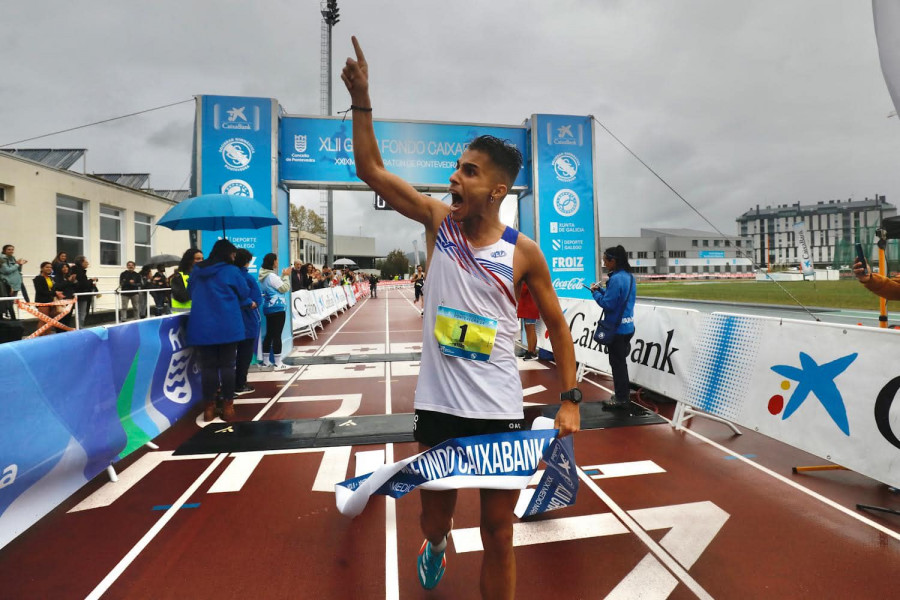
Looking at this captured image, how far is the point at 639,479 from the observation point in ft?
12.4

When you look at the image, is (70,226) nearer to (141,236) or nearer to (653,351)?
(141,236)

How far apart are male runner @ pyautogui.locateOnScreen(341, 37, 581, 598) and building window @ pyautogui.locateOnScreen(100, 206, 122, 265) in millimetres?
20973

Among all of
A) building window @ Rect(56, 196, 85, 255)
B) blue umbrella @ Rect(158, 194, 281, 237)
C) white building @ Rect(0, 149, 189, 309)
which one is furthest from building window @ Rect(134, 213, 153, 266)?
blue umbrella @ Rect(158, 194, 281, 237)

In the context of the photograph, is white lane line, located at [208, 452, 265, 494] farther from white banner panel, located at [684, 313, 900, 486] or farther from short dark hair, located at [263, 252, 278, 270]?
white banner panel, located at [684, 313, 900, 486]

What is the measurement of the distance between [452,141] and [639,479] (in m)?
8.16

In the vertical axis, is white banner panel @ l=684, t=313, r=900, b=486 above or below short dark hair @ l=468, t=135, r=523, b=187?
below

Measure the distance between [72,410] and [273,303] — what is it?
4.69 meters

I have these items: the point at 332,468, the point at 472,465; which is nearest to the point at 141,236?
the point at 332,468

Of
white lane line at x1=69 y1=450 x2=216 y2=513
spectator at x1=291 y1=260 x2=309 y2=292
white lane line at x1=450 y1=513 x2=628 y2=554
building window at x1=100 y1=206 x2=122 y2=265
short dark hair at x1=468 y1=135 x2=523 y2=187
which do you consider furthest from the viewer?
building window at x1=100 y1=206 x2=122 y2=265

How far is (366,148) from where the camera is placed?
5.99 ft

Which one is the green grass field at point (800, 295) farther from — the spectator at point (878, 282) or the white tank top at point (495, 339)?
the white tank top at point (495, 339)

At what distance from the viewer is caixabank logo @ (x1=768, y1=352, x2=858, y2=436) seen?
3443mm

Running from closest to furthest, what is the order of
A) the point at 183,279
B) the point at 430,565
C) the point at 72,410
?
the point at 430,565, the point at 72,410, the point at 183,279

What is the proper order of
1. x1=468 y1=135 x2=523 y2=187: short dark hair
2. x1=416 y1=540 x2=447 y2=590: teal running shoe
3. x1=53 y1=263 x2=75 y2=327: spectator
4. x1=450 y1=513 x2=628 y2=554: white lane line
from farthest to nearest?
x1=53 y1=263 x2=75 y2=327: spectator
x1=450 y1=513 x2=628 y2=554: white lane line
x1=416 y1=540 x2=447 y2=590: teal running shoe
x1=468 y1=135 x2=523 y2=187: short dark hair
